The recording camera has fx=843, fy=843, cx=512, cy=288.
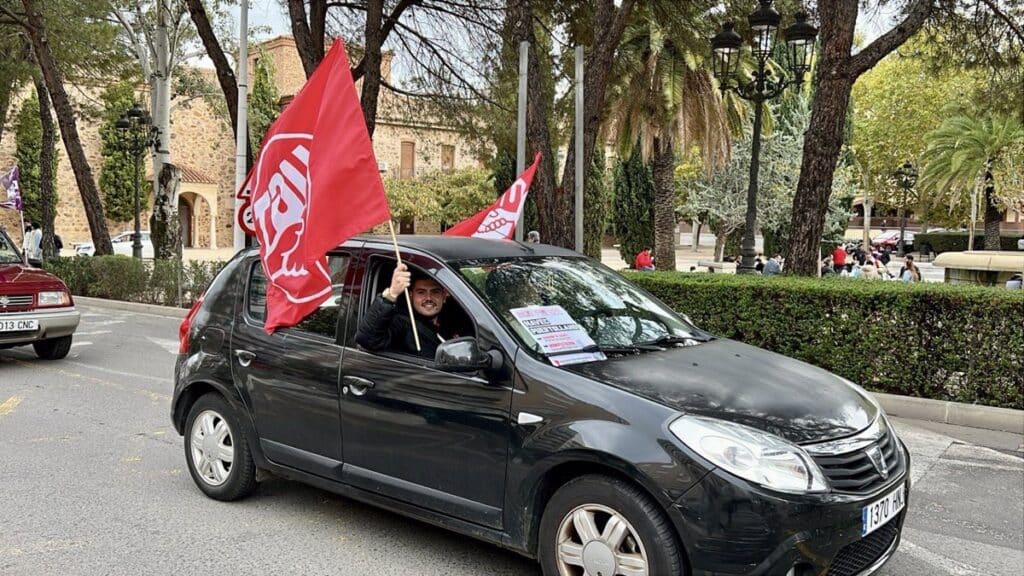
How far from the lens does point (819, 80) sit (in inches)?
429

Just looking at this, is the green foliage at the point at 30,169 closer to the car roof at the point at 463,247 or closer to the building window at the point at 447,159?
the building window at the point at 447,159

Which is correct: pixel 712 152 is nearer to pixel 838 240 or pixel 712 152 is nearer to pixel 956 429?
pixel 838 240

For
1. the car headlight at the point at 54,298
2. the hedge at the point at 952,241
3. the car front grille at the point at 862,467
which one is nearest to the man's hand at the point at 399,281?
the car front grille at the point at 862,467

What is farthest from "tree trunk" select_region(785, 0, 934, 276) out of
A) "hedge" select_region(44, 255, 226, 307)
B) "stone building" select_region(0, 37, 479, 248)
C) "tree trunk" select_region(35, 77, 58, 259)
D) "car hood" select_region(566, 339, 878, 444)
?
"stone building" select_region(0, 37, 479, 248)

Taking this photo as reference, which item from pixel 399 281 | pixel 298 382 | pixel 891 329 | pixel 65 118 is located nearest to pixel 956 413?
pixel 891 329

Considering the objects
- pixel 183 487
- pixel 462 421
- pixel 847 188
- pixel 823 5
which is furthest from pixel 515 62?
pixel 847 188

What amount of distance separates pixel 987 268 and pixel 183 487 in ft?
45.9

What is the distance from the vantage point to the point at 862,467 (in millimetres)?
3453

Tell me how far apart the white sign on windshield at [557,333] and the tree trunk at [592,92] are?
27.4ft

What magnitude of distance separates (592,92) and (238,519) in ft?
30.6

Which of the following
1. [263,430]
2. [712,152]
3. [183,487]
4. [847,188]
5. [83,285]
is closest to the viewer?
[263,430]

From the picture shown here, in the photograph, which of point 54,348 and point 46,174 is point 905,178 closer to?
point 46,174

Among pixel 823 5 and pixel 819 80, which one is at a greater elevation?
pixel 823 5

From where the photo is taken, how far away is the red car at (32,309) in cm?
991
